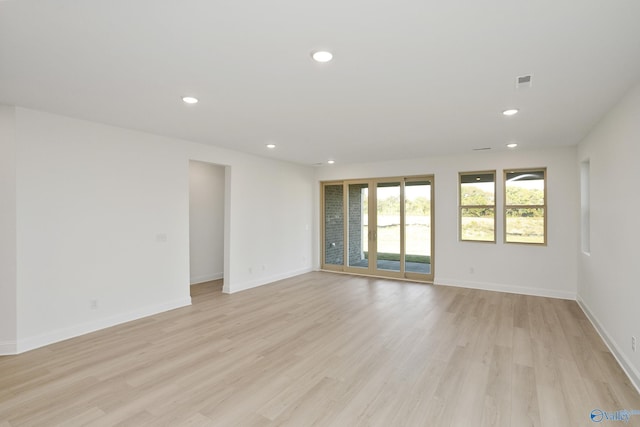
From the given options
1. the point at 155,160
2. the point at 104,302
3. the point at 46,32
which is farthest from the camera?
the point at 155,160

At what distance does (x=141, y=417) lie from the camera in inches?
89.4

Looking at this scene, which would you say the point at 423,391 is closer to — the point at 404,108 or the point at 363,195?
the point at 404,108

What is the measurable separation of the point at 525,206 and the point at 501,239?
730mm

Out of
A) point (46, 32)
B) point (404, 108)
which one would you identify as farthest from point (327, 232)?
point (46, 32)

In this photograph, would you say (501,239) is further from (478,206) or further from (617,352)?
(617,352)

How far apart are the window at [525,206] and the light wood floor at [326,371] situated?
1.50m

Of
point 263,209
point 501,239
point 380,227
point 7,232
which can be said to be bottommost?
point 501,239

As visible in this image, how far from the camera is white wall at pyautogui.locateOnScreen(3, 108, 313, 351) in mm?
3463

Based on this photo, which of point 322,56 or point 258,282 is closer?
point 322,56

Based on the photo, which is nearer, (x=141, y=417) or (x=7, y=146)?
(x=141, y=417)

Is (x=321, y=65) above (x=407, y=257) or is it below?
above

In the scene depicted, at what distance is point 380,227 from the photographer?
24.0 ft

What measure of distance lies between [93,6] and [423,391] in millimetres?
3463

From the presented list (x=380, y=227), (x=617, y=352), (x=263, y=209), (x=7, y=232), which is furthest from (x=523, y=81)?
(x=7, y=232)
